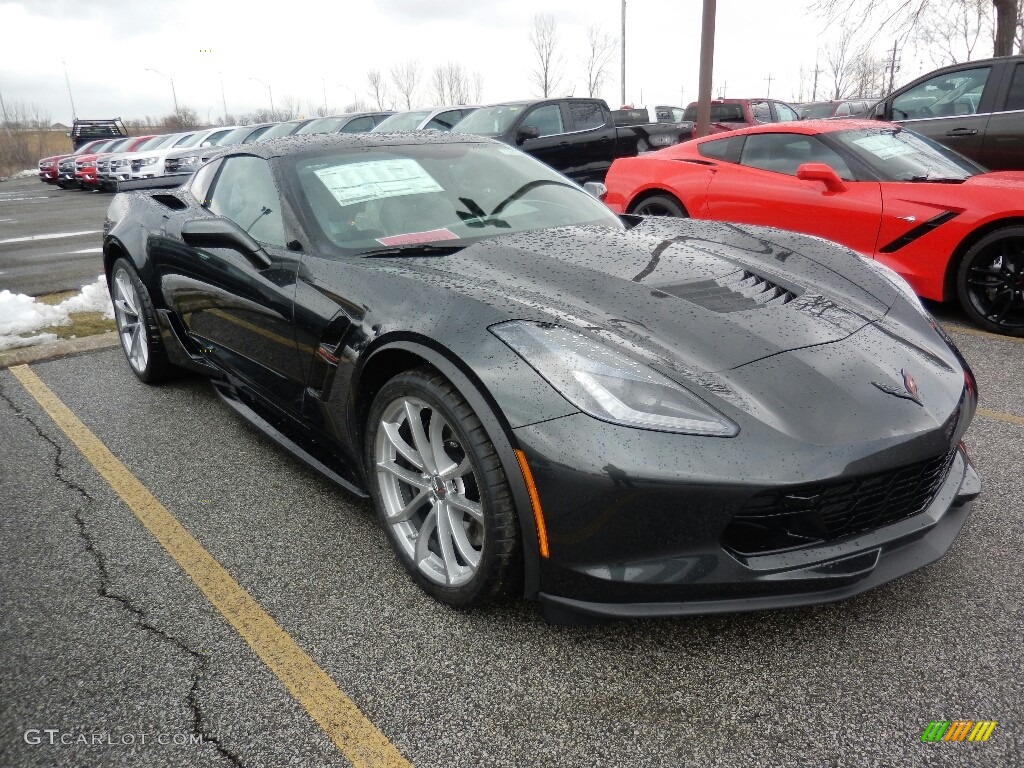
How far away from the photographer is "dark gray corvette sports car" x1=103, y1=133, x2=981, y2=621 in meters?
1.78

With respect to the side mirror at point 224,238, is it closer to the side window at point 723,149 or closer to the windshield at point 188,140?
the side window at point 723,149

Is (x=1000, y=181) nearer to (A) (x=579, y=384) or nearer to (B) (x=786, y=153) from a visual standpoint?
(B) (x=786, y=153)

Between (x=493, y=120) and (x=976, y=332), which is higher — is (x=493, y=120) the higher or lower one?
the higher one

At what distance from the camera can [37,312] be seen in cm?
564

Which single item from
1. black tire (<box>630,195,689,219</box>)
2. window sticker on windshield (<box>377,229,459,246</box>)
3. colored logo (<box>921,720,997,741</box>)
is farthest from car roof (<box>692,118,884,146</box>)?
colored logo (<box>921,720,997,741</box>)

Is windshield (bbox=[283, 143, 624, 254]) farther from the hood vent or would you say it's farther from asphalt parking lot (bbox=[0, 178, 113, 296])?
asphalt parking lot (bbox=[0, 178, 113, 296])

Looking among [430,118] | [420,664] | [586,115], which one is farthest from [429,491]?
[430,118]

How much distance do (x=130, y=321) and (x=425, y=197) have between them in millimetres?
2419

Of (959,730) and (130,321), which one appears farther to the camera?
(130,321)

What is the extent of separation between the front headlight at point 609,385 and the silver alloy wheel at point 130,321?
2.95m

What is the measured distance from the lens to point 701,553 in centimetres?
178

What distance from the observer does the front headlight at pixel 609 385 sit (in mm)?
1792

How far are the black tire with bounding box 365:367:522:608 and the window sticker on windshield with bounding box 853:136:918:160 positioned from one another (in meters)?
4.34

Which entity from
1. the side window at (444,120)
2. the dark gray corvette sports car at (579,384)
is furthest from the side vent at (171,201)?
the side window at (444,120)
